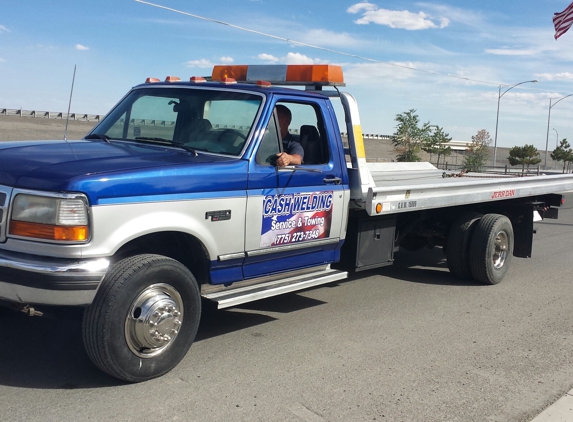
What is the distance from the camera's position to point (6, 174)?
13.1ft

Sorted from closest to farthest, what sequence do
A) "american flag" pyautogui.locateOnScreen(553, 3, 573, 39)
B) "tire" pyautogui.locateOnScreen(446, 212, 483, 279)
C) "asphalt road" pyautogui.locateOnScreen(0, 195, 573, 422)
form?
"asphalt road" pyautogui.locateOnScreen(0, 195, 573, 422)
"tire" pyautogui.locateOnScreen(446, 212, 483, 279)
"american flag" pyautogui.locateOnScreen(553, 3, 573, 39)

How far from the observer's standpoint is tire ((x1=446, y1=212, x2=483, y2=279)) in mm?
7680

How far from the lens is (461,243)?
768cm

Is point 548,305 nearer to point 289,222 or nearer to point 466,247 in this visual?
point 466,247

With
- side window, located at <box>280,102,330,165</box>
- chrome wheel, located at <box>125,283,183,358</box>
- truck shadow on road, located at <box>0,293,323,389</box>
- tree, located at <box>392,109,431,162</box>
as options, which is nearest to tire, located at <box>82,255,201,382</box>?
chrome wheel, located at <box>125,283,183,358</box>

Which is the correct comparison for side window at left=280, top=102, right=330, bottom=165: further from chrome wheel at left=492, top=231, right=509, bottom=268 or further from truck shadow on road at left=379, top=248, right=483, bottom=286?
chrome wheel at left=492, top=231, right=509, bottom=268

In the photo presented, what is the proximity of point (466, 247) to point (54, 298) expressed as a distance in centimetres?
534

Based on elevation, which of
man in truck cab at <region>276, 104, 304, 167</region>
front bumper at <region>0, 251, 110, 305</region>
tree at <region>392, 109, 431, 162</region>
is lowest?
front bumper at <region>0, 251, 110, 305</region>

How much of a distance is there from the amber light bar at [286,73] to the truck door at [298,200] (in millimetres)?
261

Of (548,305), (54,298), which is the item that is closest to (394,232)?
(548,305)

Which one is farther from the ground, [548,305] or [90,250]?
[90,250]

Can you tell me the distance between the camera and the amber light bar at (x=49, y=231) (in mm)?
3803

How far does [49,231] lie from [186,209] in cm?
96

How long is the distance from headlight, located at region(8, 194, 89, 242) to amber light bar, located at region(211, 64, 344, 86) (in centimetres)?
231
